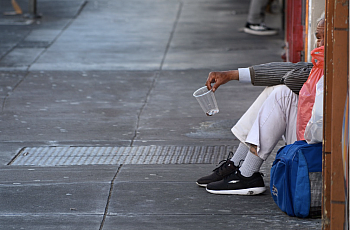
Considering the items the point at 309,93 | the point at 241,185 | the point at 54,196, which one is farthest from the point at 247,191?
the point at 54,196

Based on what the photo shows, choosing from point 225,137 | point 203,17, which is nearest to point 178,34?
point 203,17

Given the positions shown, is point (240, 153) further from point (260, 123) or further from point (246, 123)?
point (260, 123)

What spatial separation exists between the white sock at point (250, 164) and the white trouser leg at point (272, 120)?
3.0 inches

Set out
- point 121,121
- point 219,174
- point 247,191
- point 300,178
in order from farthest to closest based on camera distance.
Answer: point 121,121 → point 219,174 → point 247,191 → point 300,178

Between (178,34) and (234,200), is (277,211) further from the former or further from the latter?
(178,34)

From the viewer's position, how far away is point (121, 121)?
6613 millimetres

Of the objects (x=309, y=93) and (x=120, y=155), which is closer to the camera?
(x=309, y=93)

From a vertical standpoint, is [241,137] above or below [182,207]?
above

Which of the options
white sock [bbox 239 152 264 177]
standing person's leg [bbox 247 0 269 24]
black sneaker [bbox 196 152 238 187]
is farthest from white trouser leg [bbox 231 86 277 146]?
standing person's leg [bbox 247 0 269 24]

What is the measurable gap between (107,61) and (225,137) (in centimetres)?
429

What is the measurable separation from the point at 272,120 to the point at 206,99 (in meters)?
0.46

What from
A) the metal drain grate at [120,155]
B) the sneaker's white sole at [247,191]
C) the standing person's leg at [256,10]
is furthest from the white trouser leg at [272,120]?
the standing person's leg at [256,10]

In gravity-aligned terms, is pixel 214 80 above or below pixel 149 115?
above

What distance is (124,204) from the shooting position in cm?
404
